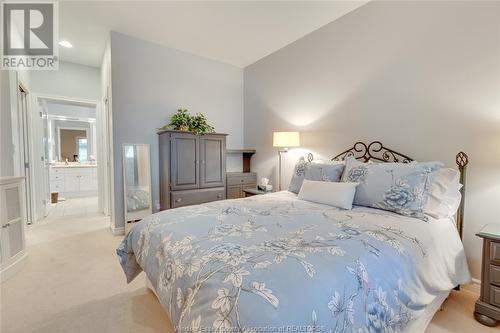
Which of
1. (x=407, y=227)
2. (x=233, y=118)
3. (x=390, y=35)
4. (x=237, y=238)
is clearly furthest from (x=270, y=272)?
(x=233, y=118)

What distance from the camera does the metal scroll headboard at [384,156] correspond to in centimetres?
202

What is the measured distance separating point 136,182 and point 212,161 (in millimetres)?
1192

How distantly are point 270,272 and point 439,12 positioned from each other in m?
2.79

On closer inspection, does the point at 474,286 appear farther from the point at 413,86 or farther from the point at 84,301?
the point at 84,301

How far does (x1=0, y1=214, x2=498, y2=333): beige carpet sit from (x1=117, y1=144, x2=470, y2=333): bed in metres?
0.25

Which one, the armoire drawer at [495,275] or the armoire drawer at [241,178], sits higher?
the armoire drawer at [241,178]

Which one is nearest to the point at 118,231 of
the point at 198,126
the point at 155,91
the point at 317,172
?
the point at 198,126

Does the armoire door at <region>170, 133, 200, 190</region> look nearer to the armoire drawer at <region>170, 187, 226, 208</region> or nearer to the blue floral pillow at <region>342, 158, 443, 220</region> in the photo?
the armoire drawer at <region>170, 187, 226, 208</region>

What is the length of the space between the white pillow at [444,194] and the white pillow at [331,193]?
0.56 m

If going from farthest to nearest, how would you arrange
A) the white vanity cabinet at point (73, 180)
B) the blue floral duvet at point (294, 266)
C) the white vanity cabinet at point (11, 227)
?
1. the white vanity cabinet at point (73, 180)
2. the white vanity cabinet at point (11, 227)
3. the blue floral duvet at point (294, 266)

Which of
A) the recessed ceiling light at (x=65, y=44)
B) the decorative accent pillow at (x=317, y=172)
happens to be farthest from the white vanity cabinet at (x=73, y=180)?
the decorative accent pillow at (x=317, y=172)

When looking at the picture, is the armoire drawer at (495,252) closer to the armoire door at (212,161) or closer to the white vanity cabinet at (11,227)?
the armoire door at (212,161)

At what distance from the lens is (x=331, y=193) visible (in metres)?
2.11

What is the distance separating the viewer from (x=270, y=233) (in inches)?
53.7
